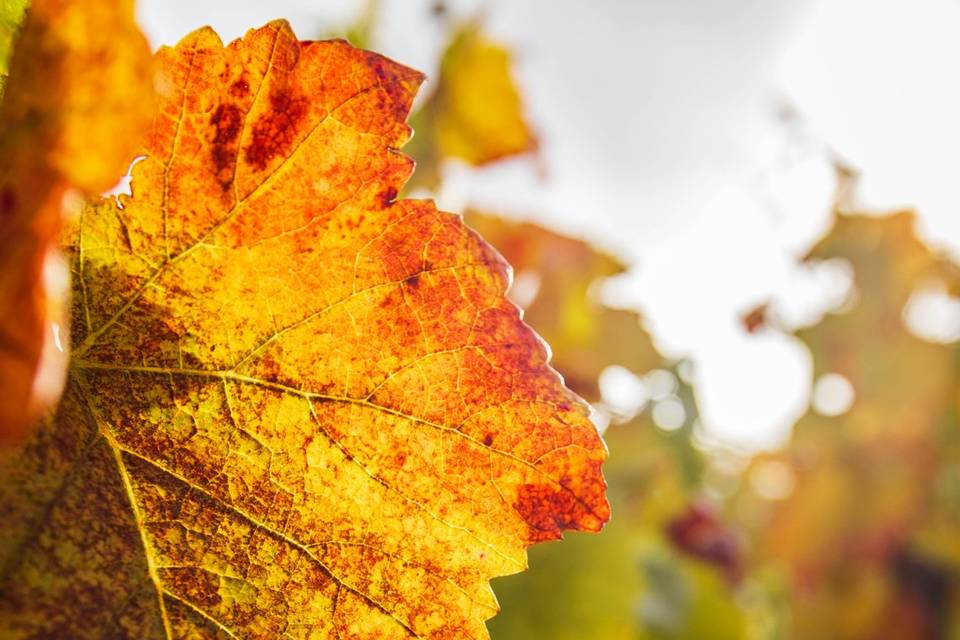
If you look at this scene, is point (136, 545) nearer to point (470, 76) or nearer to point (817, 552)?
point (470, 76)

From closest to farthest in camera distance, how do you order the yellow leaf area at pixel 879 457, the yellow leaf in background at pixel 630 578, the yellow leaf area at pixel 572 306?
the yellow leaf in background at pixel 630 578 → the yellow leaf area at pixel 572 306 → the yellow leaf area at pixel 879 457

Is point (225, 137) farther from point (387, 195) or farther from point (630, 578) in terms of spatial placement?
point (630, 578)

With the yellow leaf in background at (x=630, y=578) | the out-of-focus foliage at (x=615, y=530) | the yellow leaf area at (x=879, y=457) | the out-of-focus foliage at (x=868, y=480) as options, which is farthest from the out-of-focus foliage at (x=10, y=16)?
the yellow leaf area at (x=879, y=457)

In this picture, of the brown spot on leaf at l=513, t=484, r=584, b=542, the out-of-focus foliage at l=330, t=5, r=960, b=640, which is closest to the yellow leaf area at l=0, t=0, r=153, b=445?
the brown spot on leaf at l=513, t=484, r=584, b=542

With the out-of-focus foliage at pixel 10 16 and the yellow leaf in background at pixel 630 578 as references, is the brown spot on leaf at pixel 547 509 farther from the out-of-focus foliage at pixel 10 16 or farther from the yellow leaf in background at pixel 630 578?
the yellow leaf in background at pixel 630 578

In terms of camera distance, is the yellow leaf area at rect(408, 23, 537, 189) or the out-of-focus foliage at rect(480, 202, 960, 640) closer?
the yellow leaf area at rect(408, 23, 537, 189)

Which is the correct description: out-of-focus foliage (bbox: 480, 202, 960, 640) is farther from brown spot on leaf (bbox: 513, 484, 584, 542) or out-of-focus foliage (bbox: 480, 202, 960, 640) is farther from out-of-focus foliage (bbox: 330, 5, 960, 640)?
brown spot on leaf (bbox: 513, 484, 584, 542)

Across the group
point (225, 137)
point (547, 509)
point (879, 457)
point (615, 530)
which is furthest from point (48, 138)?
point (879, 457)
